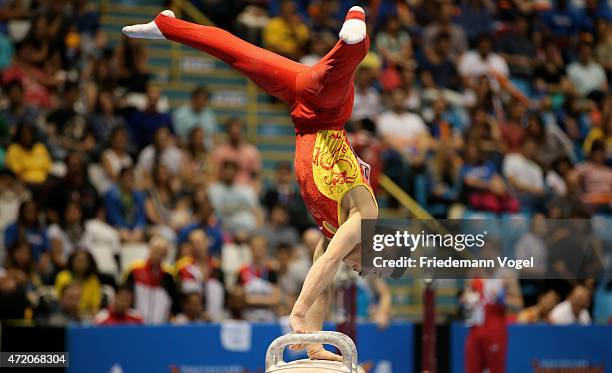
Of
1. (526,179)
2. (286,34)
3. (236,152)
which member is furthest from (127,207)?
(526,179)

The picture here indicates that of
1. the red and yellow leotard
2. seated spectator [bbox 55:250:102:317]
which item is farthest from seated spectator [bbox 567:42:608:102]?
the red and yellow leotard

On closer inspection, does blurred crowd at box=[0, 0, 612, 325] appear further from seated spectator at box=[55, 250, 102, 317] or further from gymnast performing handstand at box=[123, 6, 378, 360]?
gymnast performing handstand at box=[123, 6, 378, 360]

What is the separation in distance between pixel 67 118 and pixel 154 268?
2194 millimetres

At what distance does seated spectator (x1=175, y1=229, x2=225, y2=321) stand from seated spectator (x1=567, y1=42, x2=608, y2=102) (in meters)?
6.39

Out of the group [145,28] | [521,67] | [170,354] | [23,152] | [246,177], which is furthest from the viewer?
[521,67]

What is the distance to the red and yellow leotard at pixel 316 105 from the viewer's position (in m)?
5.04

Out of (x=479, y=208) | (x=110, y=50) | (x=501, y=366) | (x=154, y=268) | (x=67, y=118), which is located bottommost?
(x=501, y=366)

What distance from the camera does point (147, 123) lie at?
34.2 ft

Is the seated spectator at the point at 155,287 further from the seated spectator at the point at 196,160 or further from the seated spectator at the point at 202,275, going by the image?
the seated spectator at the point at 196,160

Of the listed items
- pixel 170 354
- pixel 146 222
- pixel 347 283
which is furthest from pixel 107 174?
pixel 347 283

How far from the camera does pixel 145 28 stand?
5.54 m

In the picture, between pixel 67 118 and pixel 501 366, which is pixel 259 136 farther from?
pixel 501 366

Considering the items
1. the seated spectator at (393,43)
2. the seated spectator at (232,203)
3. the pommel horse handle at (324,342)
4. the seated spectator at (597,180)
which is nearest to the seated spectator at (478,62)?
the seated spectator at (393,43)

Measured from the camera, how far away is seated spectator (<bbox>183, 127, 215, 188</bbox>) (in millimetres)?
10242
